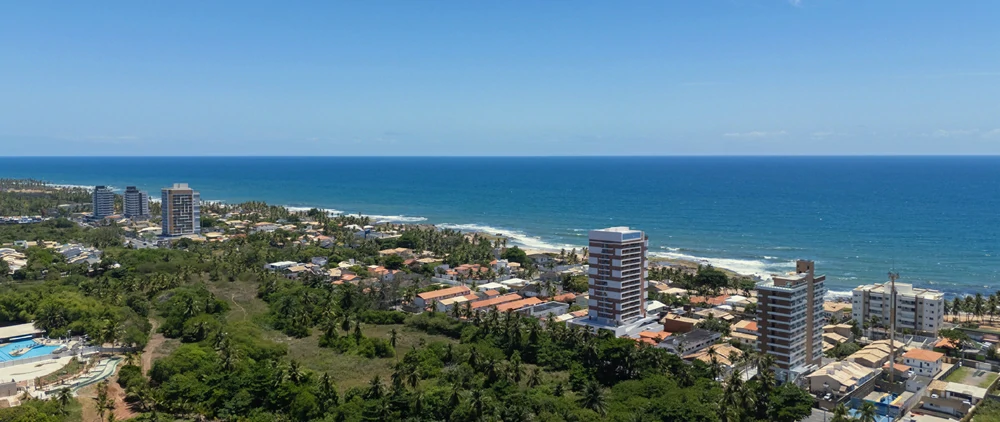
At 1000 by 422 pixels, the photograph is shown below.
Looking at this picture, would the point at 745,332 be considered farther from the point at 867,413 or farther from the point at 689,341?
the point at 867,413

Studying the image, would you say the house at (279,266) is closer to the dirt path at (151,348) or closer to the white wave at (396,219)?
the dirt path at (151,348)

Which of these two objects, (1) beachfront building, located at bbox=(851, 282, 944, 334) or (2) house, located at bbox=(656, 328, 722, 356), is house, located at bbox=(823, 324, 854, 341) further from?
(2) house, located at bbox=(656, 328, 722, 356)

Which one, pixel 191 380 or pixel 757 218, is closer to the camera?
pixel 191 380

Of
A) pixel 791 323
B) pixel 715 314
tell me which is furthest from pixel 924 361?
pixel 715 314

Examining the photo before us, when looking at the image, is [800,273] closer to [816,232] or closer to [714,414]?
[714,414]

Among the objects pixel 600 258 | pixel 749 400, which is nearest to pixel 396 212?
pixel 600 258
